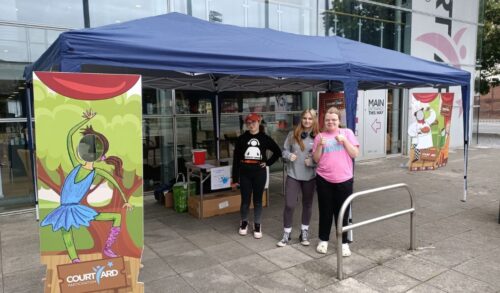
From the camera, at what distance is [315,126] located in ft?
14.0

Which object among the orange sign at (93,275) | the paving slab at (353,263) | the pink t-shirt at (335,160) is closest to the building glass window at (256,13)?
the pink t-shirt at (335,160)

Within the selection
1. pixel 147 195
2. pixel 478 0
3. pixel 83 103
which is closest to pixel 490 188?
pixel 147 195

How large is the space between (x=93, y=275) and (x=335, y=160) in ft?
7.93

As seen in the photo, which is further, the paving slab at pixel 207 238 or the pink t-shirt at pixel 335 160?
the paving slab at pixel 207 238

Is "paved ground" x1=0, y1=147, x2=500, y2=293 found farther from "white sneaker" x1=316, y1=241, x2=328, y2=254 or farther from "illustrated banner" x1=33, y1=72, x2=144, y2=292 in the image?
"illustrated banner" x1=33, y1=72, x2=144, y2=292

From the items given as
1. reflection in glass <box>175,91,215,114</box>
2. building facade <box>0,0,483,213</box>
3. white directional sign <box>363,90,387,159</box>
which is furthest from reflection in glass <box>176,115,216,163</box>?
white directional sign <box>363,90,387,159</box>

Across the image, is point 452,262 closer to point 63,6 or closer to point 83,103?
point 83,103

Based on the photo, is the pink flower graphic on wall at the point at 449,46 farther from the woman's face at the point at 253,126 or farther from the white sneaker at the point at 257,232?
the white sneaker at the point at 257,232

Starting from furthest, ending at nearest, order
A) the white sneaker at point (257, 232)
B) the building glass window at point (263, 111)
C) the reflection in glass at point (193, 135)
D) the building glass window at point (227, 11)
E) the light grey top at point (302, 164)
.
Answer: the building glass window at point (263, 111) < the building glass window at point (227, 11) < the reflection in glass at point (193, 135) < the white sneaker at point (257, 232) < the light grey top at point (302, 164)

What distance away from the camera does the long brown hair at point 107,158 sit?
269 centimetres

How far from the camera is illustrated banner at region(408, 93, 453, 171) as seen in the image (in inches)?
350

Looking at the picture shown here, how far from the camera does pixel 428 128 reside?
9023mm

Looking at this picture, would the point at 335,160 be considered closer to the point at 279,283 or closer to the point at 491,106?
the point at 279,283

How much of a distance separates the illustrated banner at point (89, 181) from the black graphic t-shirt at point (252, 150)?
180cm
